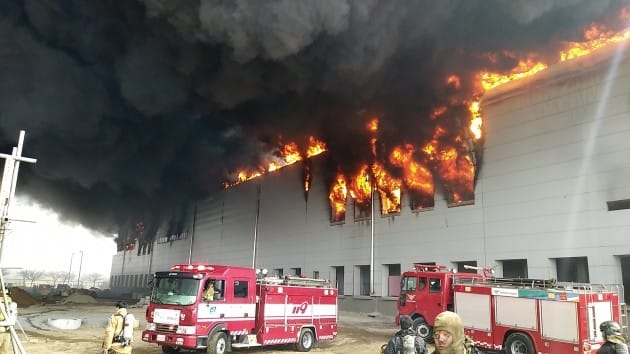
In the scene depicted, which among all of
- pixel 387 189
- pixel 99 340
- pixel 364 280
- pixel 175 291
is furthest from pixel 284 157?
pixel 175 291

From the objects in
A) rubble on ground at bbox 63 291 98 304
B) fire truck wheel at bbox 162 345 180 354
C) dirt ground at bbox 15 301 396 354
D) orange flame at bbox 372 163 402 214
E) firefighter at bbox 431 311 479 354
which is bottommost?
rubble on ground at bbox 63 291 98 304

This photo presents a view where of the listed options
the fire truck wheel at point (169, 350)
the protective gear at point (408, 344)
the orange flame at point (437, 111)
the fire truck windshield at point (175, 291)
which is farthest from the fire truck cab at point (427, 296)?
the protective gear at point (408, 344)

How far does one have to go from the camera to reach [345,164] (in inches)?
1108

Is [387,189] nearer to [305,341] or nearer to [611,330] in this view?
[305,341]

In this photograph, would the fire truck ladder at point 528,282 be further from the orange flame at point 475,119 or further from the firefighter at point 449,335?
the firefighter at point 449,335

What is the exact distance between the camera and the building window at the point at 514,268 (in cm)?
1983

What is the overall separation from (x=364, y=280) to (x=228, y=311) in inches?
667

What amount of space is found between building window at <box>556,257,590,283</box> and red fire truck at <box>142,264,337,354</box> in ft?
34.2

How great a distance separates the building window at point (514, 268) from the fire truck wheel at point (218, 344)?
13.7 m

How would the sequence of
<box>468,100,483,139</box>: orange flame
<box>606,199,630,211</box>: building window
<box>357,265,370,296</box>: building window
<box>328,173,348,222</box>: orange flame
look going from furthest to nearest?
<box>328,173,348,222</box>: orange flame → <box>357,265,370,296</box>: building window → <box>468,100,483,139</box>: orange flame → <box>606,199,630,211</box>: building window

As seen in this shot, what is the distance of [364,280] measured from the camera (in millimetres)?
27234

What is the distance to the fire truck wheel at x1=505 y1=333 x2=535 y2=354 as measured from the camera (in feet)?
36.4

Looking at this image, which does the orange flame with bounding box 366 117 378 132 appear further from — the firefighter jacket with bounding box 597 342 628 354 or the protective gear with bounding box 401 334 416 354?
the protective gear with bounding box 401 334 416 354

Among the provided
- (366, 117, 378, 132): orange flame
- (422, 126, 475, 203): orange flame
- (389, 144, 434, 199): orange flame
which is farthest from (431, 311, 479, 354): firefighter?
(366, 117, 378, 132): orange flame
